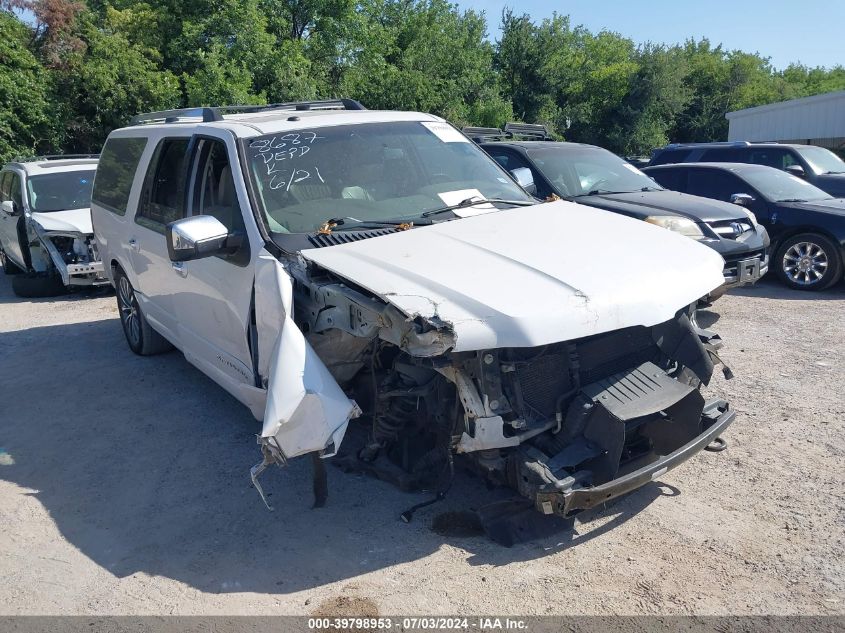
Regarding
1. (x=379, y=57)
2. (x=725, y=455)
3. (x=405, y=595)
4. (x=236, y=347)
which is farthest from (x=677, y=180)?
(x=379, y=57)

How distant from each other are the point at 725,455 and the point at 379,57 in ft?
70.6

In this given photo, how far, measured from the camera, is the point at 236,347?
4.64m

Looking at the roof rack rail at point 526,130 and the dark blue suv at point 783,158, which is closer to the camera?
the roof rack rail at point 526,130

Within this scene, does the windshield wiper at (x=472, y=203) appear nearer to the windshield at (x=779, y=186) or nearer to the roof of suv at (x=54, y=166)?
the windshield at (x=779, y=186)

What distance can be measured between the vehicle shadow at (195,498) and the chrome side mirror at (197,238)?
142 cm

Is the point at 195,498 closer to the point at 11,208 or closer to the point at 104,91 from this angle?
the point at 11,208

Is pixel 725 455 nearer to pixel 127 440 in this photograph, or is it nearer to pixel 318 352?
pixel 318 352

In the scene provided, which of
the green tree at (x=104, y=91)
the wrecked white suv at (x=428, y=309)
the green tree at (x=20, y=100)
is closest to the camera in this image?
the wrecked white suv at (x=428, y=309)

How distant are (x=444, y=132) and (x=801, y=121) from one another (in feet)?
91.7

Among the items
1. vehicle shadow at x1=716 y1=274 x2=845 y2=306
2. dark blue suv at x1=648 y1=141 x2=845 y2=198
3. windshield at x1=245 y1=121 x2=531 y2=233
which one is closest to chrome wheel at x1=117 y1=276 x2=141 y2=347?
windshield at x1=245 y1=121 x2=531 y2=233

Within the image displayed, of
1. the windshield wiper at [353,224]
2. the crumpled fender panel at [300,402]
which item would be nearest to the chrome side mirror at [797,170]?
the windshield wiper at [353,224]

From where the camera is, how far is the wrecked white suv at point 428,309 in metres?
3.41

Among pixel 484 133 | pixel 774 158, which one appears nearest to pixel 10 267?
pixel 484 133

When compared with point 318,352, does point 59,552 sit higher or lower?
lower
